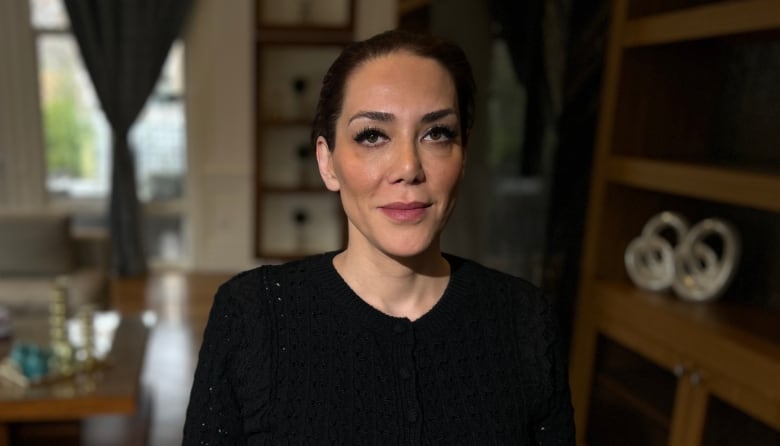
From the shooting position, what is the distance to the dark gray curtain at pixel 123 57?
13.2 ft

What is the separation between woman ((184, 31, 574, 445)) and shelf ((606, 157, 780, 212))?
90 cm

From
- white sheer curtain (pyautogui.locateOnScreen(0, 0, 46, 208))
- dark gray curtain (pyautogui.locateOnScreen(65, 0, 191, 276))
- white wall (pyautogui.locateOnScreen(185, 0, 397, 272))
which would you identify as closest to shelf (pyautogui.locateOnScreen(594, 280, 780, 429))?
white wall (pyautogui.locateOnScreen(185, 0, 397, 272))

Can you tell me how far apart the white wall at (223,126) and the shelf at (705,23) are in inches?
105

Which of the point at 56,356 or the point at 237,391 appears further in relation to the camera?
the point at 56,356

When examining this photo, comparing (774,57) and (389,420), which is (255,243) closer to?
(774,57)

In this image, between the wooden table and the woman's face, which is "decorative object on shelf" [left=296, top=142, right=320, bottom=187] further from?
the woman's face

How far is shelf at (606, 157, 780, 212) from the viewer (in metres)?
1.51

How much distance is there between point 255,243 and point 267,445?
145 inches

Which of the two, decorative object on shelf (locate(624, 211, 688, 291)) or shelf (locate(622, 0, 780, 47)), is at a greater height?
shelf (locate(622, 0, 780, 47))

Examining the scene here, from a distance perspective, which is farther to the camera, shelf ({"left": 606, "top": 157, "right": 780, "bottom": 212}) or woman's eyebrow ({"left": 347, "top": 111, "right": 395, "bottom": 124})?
shelf ({"left": 606, "top": 157, "right": 780, "bottom": 212})

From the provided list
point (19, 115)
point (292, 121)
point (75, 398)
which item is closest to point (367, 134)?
point (75, 398)

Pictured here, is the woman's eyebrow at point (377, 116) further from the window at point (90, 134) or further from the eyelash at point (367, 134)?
the window at point (90, 134)

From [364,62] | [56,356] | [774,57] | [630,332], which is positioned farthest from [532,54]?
[56,356]

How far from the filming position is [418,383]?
852mm
